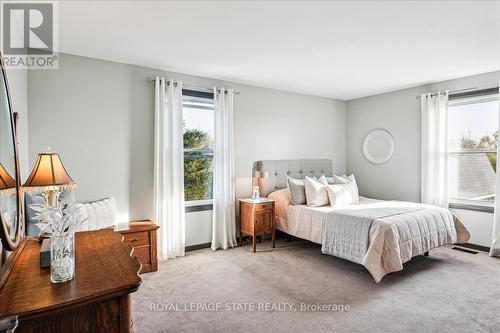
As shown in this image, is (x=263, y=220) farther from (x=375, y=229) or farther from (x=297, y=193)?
(x=375, y=229)

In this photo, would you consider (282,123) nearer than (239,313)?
No

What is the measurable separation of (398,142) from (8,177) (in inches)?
212

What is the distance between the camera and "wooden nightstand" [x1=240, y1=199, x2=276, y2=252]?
4164 mm

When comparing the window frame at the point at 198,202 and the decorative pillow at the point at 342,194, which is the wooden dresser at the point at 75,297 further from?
the decorative pillow at the point at 342,194

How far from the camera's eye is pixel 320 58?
138 inches

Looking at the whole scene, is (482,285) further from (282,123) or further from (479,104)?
(282,123)

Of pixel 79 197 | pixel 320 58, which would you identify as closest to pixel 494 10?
pixel 320 58

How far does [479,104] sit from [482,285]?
271 centimetres

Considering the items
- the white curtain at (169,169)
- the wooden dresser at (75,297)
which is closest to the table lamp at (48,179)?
the wooden dresser at (75,297)

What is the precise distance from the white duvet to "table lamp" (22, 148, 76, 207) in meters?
2.90

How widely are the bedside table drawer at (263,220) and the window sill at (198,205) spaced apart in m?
0.75

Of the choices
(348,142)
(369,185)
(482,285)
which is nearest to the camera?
(482,285)

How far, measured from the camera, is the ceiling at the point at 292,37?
2342 millimetres

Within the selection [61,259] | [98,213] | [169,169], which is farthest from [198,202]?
[61,259]
